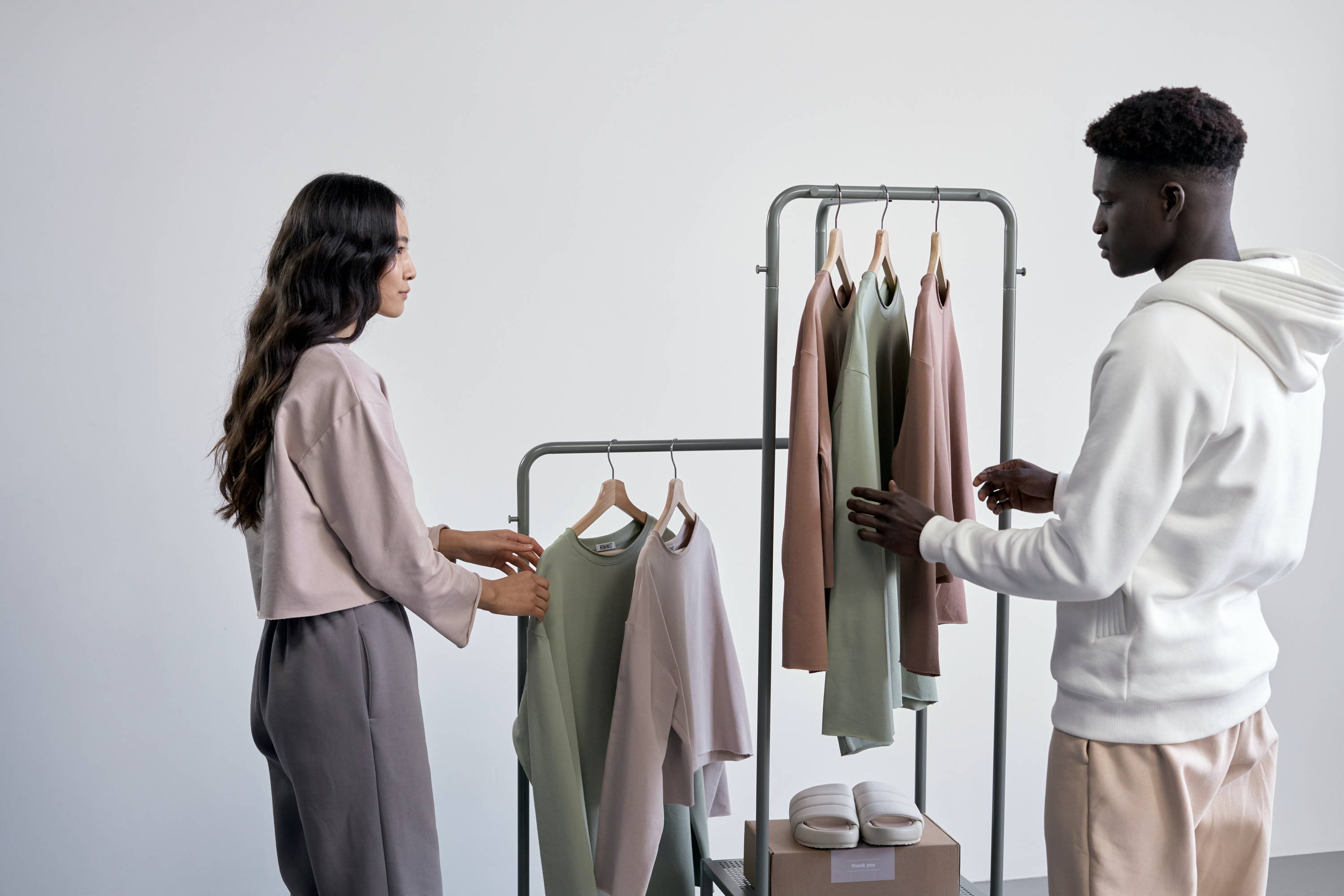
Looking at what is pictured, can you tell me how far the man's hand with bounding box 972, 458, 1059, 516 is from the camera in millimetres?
1813

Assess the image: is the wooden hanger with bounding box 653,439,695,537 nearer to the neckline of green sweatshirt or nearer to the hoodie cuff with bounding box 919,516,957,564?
the neckline of green sweatshirt

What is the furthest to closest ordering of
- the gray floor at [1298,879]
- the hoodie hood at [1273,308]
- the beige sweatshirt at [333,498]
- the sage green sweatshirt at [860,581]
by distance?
the gray floor at [1298,879] < the sage green sweatshirt at [860,581] < the beige sweatshirt at [333,498] < the hoodie hood at [1273,308]

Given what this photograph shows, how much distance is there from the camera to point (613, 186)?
2.96m

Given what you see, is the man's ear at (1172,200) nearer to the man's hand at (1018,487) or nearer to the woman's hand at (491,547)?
the man's hand at (1018,487)

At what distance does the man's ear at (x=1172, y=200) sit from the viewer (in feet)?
4.58

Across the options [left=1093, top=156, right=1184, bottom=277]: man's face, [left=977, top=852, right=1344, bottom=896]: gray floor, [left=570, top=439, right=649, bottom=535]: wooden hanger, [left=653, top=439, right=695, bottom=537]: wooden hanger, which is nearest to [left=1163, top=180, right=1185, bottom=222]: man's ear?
[left=1093, top=156, right=1184, bottom=277]: man's face

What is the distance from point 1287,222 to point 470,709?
9.69ft

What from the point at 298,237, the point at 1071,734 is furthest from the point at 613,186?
the point at 1071,734

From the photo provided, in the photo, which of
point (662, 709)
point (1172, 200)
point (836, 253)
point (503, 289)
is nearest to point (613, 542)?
point (662, 709)

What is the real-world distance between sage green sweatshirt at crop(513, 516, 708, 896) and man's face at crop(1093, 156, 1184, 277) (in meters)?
1.03

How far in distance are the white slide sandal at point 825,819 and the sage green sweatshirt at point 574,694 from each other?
0.23 m

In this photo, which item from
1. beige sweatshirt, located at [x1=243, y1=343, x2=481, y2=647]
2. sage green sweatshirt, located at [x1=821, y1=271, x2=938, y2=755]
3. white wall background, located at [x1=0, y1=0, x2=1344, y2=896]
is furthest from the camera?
white wall background, located at [x1=0, y1=0, x2=1344, y2=896]

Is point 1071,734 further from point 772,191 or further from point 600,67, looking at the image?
point 600,67

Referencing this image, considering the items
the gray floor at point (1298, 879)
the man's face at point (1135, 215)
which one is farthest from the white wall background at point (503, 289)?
the man's face at point (1135, 215)
